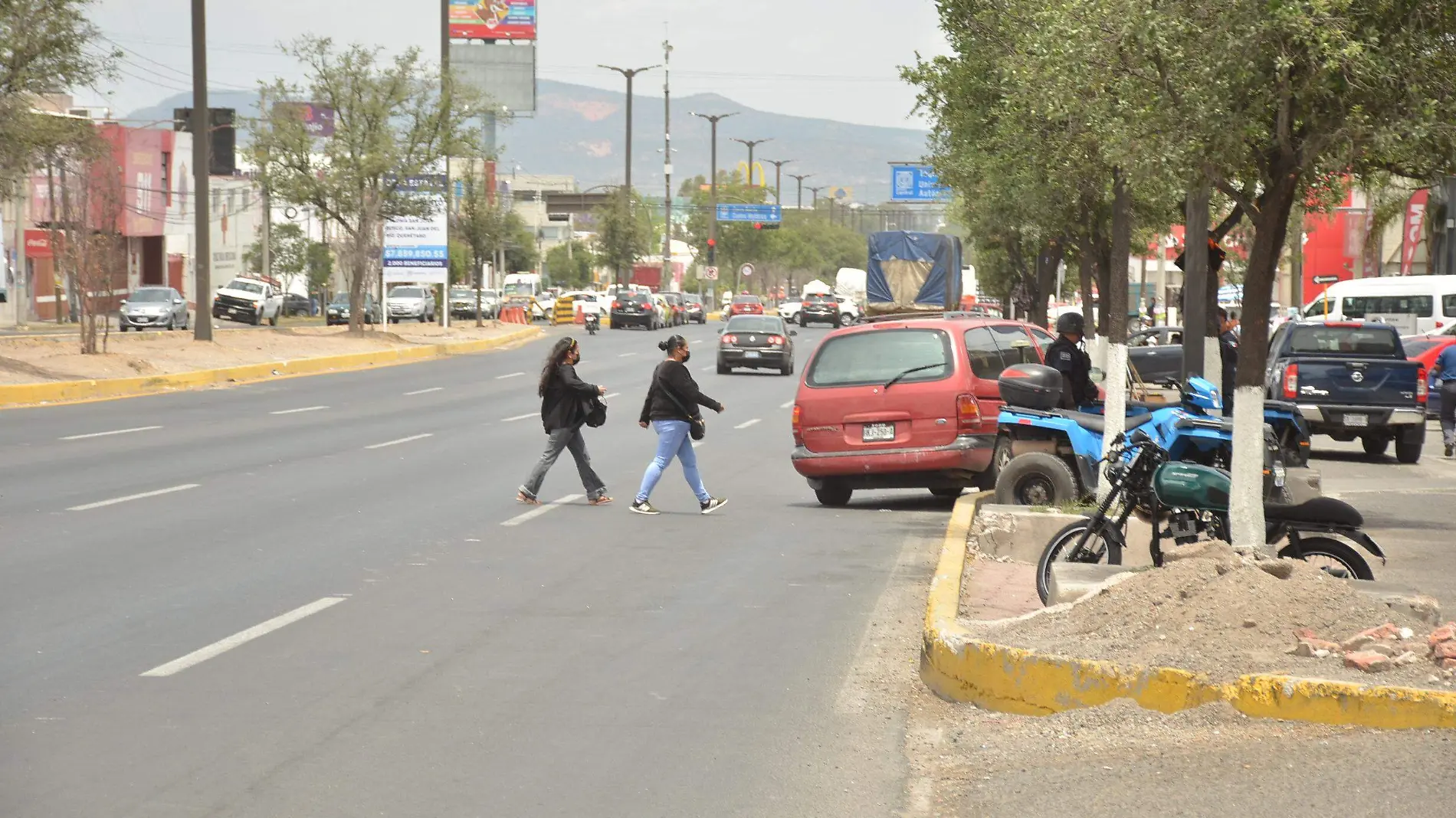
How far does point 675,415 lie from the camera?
51.0 ft

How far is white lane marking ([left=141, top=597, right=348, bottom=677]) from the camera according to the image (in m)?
8.33

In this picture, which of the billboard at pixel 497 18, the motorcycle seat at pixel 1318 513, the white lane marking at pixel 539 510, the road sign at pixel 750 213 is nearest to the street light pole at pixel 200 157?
the white lane marking at pixel 539 510

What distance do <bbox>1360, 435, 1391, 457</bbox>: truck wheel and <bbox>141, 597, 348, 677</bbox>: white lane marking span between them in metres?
16.6

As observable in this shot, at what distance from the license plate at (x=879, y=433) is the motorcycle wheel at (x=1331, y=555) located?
6.39 m

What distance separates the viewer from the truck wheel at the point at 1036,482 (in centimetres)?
1346

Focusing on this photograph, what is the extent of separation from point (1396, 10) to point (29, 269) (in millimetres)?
62565

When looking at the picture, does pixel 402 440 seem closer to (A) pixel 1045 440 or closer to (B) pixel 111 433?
(B) pixel 111 433

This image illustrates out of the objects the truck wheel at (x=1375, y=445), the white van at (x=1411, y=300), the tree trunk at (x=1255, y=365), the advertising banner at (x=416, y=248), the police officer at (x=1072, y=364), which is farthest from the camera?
the advertising banner at (x=416, y=248)

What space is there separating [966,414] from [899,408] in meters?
0.61

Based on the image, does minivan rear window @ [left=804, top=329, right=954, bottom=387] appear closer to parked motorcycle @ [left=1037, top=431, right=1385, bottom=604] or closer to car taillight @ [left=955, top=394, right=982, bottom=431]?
car taillight @ [left=955, top=394, right=982, bottom=431]

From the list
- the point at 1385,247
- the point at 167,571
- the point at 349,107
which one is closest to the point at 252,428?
the point at 167,571

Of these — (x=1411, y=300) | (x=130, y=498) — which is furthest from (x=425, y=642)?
(x=1411, y=300)

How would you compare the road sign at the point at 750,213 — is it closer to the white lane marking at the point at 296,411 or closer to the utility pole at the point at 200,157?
the utility pole at the point at 200,157

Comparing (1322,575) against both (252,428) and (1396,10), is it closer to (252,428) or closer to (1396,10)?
(1396,10)
